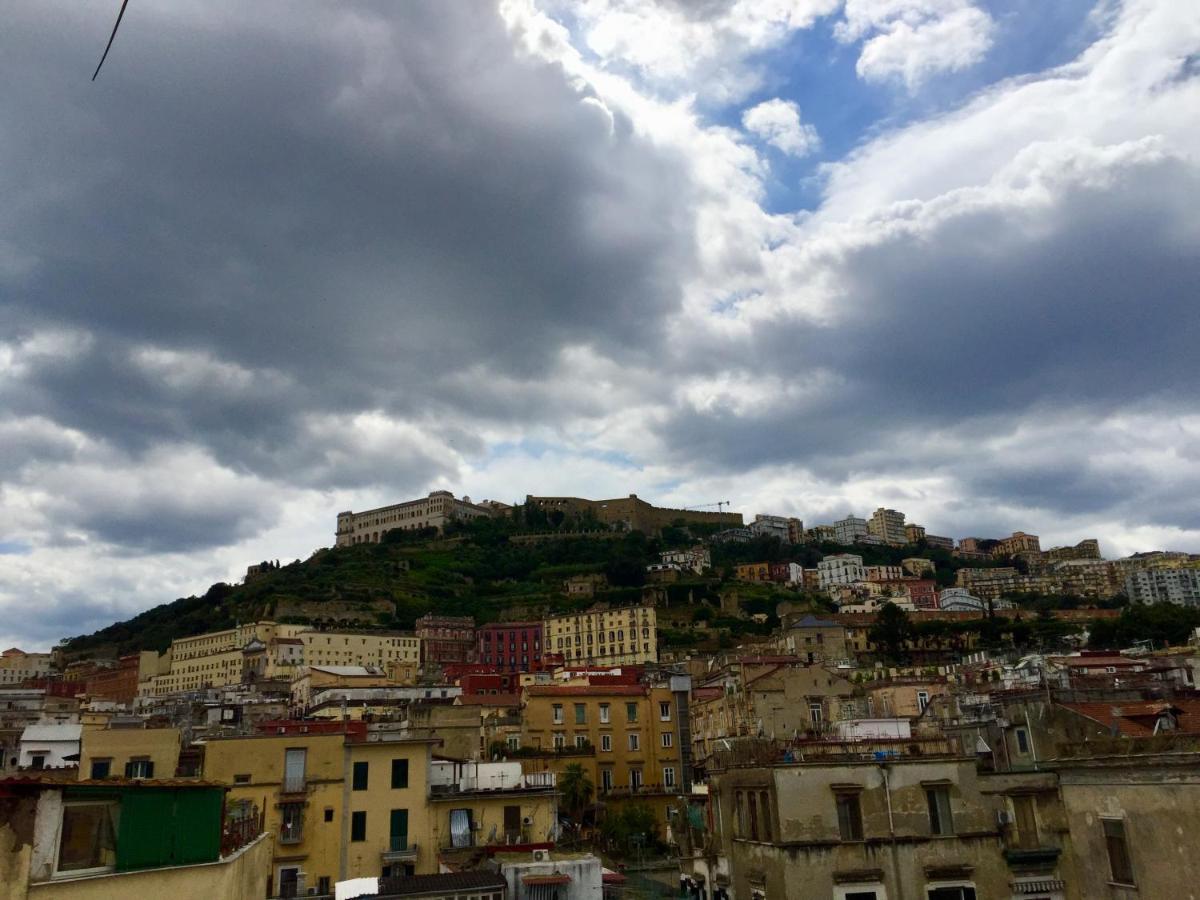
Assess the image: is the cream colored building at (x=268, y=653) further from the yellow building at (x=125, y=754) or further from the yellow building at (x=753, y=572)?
the yellow building at (x=125, y=754)

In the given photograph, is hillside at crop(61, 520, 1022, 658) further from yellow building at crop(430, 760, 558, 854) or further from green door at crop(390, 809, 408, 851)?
green door at crop(390, 809, 408, 851)

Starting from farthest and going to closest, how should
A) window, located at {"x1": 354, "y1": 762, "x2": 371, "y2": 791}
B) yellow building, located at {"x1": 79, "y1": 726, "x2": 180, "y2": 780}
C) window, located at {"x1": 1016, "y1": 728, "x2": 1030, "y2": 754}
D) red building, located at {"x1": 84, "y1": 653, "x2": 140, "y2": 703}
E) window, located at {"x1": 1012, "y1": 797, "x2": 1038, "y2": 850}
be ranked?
red building, located at {"x1": 84, "y1": 653, "x2": 140, "y2": 703}, window, located at {"x1": 354, "y1": 762, "x2": 371, "y2": 791}, yellow building, located at {"x1": 79, "y1": 726, "x2": 180, "y2": 780}, window, located at {"x1": 1016, "y1": 728, "x2": 1030, "y2": 754}, window, located at {"x1": 1012, "y1": 797, "x2": 1038, "y2": 850}

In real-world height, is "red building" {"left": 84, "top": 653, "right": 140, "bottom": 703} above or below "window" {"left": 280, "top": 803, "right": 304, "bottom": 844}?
above

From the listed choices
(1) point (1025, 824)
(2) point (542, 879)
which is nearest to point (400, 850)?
(2) point (542, 879)

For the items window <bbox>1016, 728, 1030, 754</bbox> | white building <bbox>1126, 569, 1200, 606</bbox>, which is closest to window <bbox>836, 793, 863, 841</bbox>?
window <bbox>1016, 728, 1030, 754</bbox>

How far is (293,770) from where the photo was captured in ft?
110

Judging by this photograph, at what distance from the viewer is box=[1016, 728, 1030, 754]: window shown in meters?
28.5

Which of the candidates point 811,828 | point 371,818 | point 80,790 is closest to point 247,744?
point 371,818

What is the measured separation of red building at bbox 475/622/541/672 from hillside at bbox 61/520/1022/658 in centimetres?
1401

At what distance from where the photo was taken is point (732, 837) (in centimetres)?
2777

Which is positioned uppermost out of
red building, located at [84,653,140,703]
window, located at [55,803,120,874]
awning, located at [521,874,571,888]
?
red building, located at [84,653,140,703]

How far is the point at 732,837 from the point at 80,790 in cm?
2067

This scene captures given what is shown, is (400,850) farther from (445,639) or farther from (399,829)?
(445,639)

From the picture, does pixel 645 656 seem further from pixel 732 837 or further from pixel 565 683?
pixel 732 837
